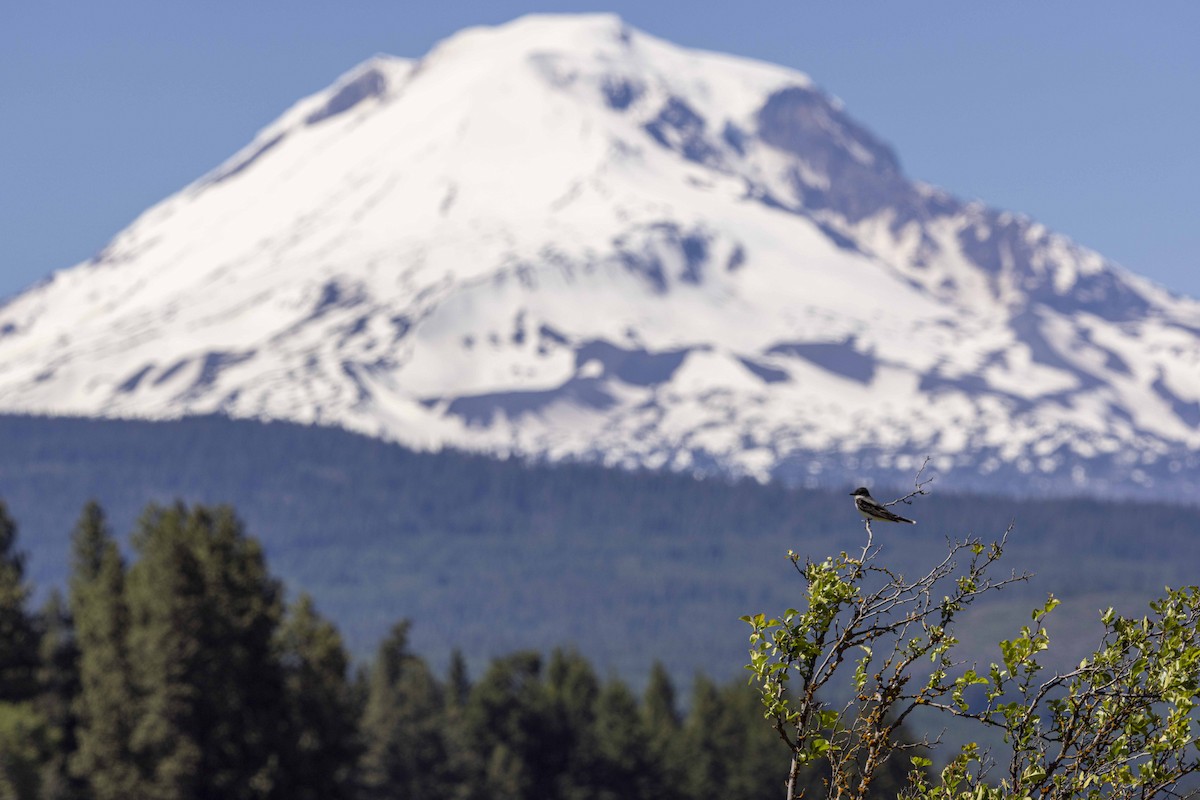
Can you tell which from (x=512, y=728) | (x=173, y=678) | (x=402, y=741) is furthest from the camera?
(x=512, y=728)

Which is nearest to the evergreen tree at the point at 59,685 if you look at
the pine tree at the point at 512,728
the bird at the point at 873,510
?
the pine tree at the point at 512,728

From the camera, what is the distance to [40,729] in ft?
283

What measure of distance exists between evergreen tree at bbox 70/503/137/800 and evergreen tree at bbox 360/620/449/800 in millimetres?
27916

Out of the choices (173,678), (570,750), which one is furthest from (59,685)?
(570,750)

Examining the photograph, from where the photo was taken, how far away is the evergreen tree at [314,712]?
93688 millimetres

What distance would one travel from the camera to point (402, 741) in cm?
13538

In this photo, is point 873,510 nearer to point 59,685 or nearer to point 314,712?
point 314,712

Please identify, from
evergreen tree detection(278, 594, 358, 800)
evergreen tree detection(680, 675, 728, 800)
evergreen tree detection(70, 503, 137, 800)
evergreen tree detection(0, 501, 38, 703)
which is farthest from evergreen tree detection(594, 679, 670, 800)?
evergreen tree detection(0, 501, 38, 703)

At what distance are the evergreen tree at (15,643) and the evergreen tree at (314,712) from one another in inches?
436

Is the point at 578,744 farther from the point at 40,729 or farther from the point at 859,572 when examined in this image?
the point at 859,572

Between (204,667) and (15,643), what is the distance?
38.2 ft

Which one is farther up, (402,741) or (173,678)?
(173,678)

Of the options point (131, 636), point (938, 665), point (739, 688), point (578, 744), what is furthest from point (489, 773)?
point (938, 665)

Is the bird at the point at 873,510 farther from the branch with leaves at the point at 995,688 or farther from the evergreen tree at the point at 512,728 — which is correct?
the evergreen tree at the point at 512,728
